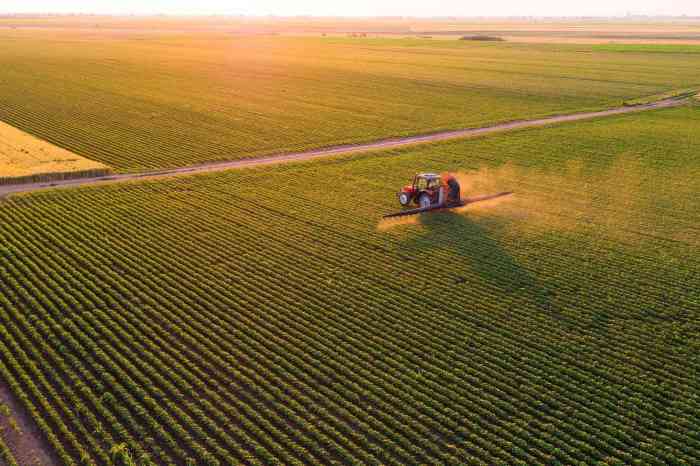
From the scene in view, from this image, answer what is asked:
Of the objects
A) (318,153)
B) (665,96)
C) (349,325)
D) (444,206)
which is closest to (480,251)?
(444,206)

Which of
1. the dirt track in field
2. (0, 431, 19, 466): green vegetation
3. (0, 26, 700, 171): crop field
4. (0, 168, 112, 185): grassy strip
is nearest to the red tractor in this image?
(0, 26, 700, 171): crop field

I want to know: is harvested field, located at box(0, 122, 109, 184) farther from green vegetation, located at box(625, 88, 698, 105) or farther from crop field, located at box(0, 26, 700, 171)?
green vegetation, located at box(625, 88, 698, 105)

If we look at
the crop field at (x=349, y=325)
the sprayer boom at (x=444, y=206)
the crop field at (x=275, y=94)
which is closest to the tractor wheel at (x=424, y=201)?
the sprayer boom at (x=444, y=206)

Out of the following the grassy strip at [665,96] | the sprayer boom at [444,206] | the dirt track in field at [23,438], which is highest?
the grassy strip at [665,96]

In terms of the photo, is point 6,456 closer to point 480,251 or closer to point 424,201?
point 480,251

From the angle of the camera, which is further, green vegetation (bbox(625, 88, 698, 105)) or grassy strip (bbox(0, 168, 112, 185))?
green vegetation (bbox(625, 88, 698, 105))

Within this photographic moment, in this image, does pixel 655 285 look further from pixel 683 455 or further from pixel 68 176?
pixel 68 176

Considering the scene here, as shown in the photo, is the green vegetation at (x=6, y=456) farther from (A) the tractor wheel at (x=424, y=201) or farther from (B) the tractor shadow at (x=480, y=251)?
(A) the tractor wheel at (x=424, y=201)
